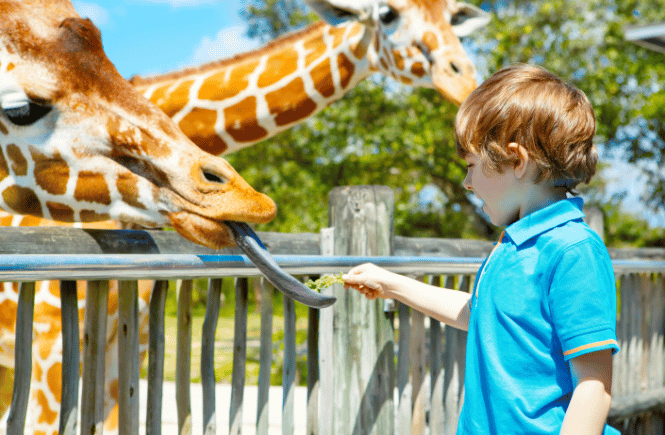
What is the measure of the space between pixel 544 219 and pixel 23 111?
1.66 m

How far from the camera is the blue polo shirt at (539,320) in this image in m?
1.34

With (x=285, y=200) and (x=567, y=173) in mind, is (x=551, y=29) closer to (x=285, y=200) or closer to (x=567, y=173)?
(x=285, y=200)

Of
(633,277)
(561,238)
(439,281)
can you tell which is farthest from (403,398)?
(633,277)

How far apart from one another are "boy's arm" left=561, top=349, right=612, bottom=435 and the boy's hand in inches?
24.9

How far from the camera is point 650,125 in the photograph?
10688 millimetres

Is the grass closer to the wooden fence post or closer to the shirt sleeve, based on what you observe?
the wooden fence post

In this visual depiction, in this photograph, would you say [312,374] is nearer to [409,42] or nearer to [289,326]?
[289,326]

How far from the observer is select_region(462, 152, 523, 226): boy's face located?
58.6 inches

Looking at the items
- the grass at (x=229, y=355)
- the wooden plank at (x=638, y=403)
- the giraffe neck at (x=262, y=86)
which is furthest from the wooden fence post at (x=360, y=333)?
the grass at (x=229, y=355)

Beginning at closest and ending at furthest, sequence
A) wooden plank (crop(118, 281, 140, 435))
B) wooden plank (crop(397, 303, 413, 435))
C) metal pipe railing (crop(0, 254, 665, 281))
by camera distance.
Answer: metal pipe railing (crop(0, 254, 665, 281)), wooden plank (crop(118, 281, 140, 435)), wooden plank (crop(397, 303, 413, 435))

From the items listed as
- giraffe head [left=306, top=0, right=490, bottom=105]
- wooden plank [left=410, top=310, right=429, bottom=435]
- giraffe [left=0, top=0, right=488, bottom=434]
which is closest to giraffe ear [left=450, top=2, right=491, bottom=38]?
giraffe [left=0, top=0, right=488, bottom=434]

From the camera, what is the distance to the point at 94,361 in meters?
1.88

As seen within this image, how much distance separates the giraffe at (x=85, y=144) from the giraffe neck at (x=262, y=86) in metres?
1.75

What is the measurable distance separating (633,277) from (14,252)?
3.86m
